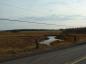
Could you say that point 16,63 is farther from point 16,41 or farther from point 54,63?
point 16,41

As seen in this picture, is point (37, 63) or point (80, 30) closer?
point (37, 63)

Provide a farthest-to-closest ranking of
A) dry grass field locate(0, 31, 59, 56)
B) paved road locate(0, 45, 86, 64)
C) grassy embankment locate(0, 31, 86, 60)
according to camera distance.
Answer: dry grass field locate(0, 31, 59, 56) < grassy embankment locate(0, 31, 86, 60) < paved road locate(0, 45, 86, 64)

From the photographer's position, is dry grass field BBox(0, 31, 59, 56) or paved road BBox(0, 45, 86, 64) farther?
dry grass field BBox(0, 31, 59, 56)

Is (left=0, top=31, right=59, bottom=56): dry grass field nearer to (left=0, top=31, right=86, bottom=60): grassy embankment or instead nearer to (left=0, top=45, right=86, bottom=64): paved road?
(left=0, top=31, right=86, bottom=60): grassy embankment

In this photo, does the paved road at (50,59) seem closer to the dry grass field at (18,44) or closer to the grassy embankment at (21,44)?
the grassy embankment at (21,44)

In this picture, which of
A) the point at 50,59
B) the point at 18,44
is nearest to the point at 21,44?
the point at 18,44

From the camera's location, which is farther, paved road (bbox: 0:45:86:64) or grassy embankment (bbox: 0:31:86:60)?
grassy embankment (bbox: 0:31:86:60)

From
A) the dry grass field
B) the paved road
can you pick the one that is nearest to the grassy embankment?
the dry grass field

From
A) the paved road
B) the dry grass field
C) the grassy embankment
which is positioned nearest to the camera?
the paved road

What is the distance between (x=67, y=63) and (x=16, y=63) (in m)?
2.87

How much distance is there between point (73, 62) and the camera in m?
13.7

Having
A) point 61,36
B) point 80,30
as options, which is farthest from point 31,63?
point 80,30

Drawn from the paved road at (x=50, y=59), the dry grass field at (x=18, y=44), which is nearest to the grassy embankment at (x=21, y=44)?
the dry grass field at (x=18, y=44)

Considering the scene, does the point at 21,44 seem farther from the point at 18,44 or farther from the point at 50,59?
the point at 50,59
